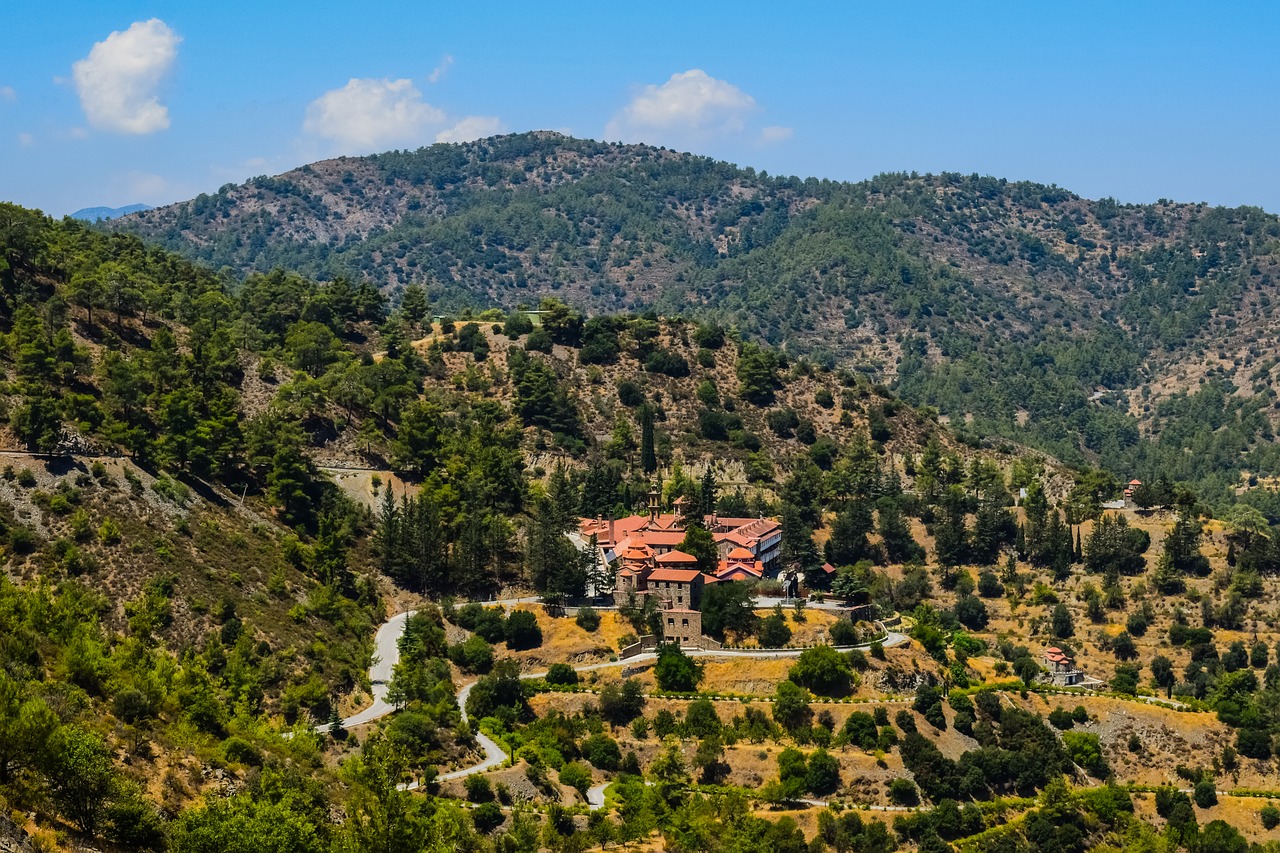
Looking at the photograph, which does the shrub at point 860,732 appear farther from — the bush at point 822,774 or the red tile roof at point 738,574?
the red tile roof at point 738,574

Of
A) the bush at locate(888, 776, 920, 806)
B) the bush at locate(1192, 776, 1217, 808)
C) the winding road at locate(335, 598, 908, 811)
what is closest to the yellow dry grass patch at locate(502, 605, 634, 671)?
the winding road at locate(335, 598, 908, 811)

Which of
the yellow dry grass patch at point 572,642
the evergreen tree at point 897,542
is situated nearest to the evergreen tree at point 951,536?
the evergreen tree at point 897,542

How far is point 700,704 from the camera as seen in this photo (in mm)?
93250

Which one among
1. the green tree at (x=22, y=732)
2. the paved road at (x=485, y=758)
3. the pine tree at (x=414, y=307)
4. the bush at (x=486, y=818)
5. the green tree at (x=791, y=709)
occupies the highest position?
the pine tree at (x=414, y=307)

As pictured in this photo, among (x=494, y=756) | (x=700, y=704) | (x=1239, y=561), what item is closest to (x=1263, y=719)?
(x=1239, y=561)

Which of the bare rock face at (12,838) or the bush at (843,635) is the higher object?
the bare rock face at (12,838)

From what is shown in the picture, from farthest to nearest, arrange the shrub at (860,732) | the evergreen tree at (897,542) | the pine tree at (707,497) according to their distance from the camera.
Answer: the evergreen tree at (897,542), the pine tree at (707,497), the shrub at (860,732)

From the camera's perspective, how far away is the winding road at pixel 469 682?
8550cm

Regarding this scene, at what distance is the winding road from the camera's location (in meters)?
85.5

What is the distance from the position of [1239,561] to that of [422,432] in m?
70.2

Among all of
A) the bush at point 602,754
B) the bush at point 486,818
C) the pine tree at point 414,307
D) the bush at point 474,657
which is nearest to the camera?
the bush at point 486,818

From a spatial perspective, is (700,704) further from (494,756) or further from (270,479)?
(270,479)

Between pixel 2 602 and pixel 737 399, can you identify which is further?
pixel 737 399

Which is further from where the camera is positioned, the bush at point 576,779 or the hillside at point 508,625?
the bush at point 576,779
